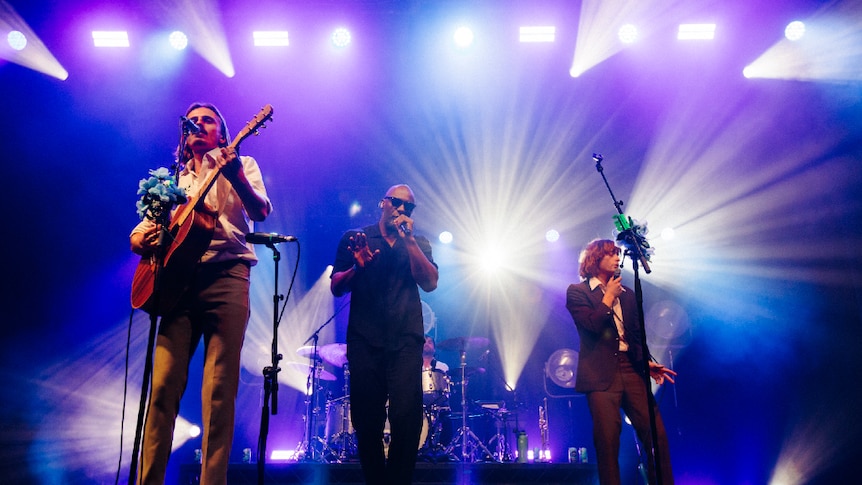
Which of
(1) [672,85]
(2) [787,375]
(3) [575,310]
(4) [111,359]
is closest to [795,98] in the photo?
(1) [672,85]

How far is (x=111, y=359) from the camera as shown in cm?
771

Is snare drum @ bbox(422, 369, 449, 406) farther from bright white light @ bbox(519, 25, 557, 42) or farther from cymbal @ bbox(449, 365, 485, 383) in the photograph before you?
bright white light @ bbox(519, 25, 557, 42)

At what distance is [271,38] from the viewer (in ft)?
24.0

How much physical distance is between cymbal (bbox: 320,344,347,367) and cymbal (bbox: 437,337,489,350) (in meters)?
1.34

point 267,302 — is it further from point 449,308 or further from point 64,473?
point 64,473

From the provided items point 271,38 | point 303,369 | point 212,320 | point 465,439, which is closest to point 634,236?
point 212,320

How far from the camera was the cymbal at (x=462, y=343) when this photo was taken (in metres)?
8.31

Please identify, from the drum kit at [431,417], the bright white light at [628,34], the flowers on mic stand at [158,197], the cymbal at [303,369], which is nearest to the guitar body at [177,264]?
the flowers on mic stand at [158,197]

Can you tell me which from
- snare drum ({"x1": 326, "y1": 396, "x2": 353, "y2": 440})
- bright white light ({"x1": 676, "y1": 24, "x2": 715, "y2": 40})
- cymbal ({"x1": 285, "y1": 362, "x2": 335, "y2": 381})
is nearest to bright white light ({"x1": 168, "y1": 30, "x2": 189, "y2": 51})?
cymbal ({"x1": 285, "y1": 362, "x2": 335, "y2": 381})

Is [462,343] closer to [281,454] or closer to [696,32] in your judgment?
[281,454]

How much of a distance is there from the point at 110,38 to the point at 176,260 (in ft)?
18.0

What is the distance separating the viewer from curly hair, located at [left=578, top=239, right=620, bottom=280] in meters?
4.84

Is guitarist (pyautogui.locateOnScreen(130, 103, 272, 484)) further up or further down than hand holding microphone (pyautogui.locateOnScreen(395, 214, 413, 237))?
further down

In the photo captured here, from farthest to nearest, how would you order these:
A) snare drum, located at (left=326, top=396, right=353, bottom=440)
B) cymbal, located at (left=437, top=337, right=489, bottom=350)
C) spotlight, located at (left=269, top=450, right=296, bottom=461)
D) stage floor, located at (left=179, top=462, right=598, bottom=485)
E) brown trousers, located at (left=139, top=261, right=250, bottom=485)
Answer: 1. spotlight, located at (left=269, top=450, right=296, bottom=461)
2. cymbal, located at (left=437, top=337, right=489, bottom=350)
3. snare drum, located at (left=326, top=396, right=353, bottom=440)
4. stage floor, located at (left=179, top=462, right=598, bottom=485)
5. brown trousers, located at (left=139, top=261, right=250, bottom=485)
